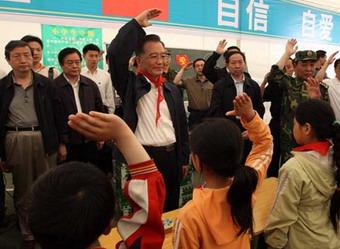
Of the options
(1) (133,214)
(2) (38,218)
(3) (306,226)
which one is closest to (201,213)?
(1) (133,214)

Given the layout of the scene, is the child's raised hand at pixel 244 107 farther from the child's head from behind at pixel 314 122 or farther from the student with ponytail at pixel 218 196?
the child's head from behind at pixel 314 122

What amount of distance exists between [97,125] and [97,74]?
123 inches

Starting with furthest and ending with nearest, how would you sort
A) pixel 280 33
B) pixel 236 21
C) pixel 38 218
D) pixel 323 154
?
pixel 280 33, pixel 236 21, pixel 323 154, pixel 38 218

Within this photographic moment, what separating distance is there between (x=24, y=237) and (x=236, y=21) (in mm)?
4371

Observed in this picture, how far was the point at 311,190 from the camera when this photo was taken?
61.8 inches

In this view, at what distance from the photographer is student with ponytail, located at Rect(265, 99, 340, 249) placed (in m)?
1.57

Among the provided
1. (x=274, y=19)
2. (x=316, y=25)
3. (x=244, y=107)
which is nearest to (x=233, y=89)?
(x=244, y=107)

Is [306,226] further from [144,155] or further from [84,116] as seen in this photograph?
[84,116]

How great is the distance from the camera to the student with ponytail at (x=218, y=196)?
3.43 feet

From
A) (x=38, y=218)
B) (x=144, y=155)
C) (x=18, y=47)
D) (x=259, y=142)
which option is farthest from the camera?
(x=18, y=47)

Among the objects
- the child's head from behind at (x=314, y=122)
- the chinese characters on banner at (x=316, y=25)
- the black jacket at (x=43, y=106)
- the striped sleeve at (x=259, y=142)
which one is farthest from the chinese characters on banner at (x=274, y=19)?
the striped sleeve at (x=259, y=142)

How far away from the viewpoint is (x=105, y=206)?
70 cm

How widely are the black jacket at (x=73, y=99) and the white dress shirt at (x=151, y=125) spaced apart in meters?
1.03

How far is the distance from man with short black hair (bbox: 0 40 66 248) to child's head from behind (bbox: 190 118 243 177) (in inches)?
67.4
